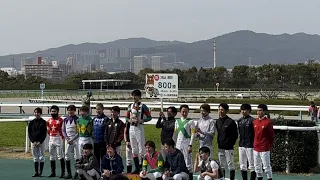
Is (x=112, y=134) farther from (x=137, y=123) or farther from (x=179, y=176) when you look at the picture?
(x=179, y=176)

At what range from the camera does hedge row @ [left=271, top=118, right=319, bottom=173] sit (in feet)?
34.4

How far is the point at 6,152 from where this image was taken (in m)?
14.2

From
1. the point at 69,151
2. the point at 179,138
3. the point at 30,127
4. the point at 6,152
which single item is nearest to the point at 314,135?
the point at 179,138

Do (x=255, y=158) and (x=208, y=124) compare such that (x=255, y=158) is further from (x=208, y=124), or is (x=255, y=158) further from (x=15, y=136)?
(x=15, y=136)

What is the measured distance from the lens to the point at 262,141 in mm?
8789

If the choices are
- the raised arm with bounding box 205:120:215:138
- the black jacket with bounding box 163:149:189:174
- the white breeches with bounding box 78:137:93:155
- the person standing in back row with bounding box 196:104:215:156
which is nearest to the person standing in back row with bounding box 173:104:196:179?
the person standing in back row with bounding box 196:104:215:156

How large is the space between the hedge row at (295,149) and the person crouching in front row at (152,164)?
3.25 meters

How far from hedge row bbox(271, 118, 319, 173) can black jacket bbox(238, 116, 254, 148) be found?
183 centimetres

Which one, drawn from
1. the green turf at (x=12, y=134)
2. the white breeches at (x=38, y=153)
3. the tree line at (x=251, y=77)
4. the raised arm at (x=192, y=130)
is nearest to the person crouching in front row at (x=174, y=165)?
the raised arm at (x=192, y=130)

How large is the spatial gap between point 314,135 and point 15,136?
10816 mm

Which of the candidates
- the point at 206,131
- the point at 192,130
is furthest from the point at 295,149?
the point at 192,130

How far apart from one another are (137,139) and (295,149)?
3.18 meters

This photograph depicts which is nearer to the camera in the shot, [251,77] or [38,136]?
[38,136]

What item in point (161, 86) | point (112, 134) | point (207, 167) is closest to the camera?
point (207, 167)
